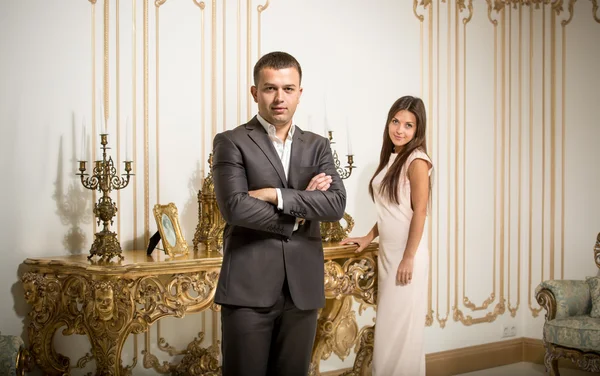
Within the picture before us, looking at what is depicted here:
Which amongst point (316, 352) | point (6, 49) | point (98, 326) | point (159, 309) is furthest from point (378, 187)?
point (6, 49)

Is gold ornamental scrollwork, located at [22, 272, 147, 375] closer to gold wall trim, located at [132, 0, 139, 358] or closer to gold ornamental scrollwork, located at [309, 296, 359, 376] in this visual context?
gold wall trim, located at [132, 0, 139, 358]

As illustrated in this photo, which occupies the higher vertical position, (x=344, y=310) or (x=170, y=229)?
(x=170, y=229)

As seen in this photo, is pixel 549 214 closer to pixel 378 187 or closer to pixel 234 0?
pixel 378 187

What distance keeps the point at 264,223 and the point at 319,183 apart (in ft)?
0.95

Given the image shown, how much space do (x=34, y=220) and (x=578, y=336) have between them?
308cm

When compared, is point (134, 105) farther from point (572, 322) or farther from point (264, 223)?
point (572, 322)

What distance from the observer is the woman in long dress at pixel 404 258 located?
361 centimetres

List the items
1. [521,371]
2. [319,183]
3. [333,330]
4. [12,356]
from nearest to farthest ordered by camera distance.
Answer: [319,183]
[12,356]
[333,330]
[521,371]

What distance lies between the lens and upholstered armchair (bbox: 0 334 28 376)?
9.55 ft

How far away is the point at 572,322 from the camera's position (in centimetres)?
416

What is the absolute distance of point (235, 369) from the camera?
229 centimetres

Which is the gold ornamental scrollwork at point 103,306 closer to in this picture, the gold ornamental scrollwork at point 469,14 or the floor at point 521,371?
the floor at point 521,371

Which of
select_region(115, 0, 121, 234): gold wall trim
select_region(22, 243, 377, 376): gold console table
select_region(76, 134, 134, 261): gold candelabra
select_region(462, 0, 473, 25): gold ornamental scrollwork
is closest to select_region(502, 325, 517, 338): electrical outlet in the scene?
select_region(22, 243, 377, 376): gold console table

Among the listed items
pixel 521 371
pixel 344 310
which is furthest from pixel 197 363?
pixel 521 371
